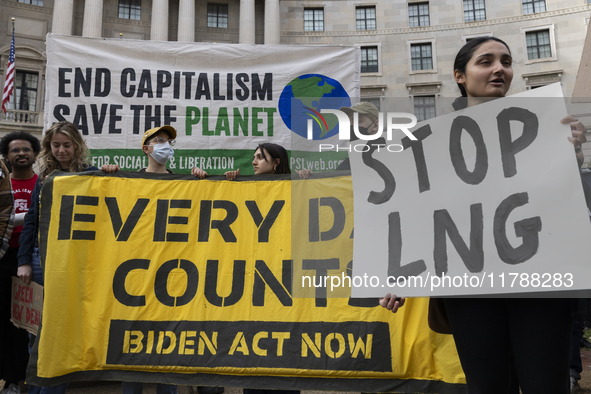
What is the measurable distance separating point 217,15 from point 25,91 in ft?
43.7

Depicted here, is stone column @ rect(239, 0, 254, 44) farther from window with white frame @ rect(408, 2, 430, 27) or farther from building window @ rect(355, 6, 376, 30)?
window with white frame @ rect(408, 2, 430, 27)

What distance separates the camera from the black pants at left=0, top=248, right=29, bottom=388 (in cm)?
340

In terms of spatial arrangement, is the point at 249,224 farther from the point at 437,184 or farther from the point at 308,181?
the point at 437,184

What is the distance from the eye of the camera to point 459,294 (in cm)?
159

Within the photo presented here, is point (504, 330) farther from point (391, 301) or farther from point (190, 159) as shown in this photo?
point (190, 159)

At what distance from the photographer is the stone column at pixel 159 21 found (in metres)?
26.4

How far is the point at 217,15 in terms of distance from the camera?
29.1m

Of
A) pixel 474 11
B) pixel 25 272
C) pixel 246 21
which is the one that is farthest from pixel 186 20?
pixel 25 272

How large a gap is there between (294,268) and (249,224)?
0.49 metres

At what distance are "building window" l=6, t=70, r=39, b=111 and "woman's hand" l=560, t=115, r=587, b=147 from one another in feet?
94.2

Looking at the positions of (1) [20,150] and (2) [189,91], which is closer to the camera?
(1) [20,150]

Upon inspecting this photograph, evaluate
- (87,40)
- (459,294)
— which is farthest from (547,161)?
(87,40)

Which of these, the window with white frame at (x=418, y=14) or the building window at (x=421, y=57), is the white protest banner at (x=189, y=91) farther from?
the window with white frame at (x=418, y=14)

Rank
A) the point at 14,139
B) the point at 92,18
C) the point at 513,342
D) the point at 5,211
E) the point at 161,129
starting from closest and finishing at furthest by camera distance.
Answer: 1. the point at 513,342
2. the point at 5,211
3. the point at 14,139
4. the point at 161,129
5. the point at 92,18
